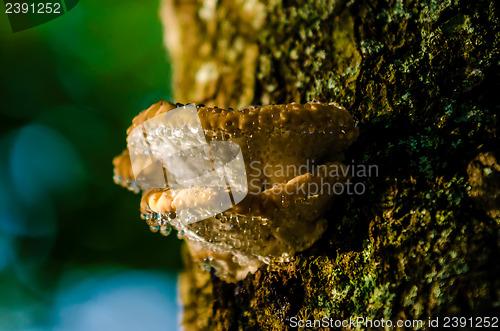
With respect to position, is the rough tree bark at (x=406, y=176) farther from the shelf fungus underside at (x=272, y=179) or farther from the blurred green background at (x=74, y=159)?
the blurred green background at (x=74, y=159)

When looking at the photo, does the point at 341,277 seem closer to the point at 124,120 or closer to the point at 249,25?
the point at 249,25

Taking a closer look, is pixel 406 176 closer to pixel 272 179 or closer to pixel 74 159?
pixel 272 179

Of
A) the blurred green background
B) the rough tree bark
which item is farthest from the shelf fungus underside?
the blurred green background

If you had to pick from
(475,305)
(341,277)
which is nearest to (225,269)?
(341,277)

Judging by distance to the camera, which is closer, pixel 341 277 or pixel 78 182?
pixel 341 277

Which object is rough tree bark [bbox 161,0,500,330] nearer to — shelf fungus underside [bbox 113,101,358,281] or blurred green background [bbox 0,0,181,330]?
shelf fungus underside [bbox 113,101,358,281]

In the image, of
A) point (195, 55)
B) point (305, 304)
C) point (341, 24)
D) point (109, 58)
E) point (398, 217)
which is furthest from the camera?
point (109, 58)

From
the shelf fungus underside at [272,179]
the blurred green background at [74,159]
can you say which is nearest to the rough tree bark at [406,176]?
the shelf fungus underside at [272,179]
